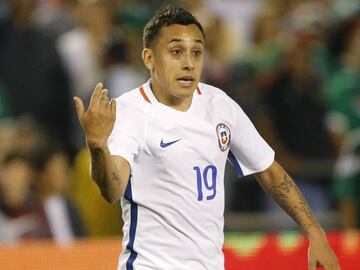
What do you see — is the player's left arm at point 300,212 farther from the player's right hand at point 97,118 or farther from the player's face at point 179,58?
the player's right hand at point 97,118

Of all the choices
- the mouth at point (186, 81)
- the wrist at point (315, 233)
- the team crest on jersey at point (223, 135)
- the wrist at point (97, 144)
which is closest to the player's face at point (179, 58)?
the mouth at point (186, 81)

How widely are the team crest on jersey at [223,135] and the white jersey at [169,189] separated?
26 mm

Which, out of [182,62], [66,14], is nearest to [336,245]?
[182,62]

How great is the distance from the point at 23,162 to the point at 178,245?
12.2 ft

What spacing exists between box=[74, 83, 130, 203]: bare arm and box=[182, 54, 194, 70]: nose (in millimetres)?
465

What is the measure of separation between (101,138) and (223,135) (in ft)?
2.77

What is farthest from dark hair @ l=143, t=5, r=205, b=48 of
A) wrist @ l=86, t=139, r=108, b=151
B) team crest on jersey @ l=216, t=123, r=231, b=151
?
wrist @ l=86, t=139, r=108, b=151

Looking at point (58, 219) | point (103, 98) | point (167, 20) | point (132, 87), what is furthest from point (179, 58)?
point (132, 87)

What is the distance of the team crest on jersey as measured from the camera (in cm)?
522

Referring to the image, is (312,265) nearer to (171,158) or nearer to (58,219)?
(171,158)

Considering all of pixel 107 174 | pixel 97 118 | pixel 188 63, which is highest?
pixel 188 63

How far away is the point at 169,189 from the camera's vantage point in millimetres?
5035

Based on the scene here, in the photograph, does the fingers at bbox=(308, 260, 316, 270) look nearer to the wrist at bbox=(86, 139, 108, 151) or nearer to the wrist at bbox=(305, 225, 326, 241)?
the wrist at bbox=(305, 225, 326, 241)

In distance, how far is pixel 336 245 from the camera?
754 cm
